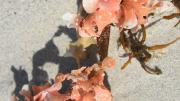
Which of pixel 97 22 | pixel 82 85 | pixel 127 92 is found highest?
pixel 97 22

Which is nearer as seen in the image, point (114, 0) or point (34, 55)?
point (114, 0)

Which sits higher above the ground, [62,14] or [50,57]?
[62,14]

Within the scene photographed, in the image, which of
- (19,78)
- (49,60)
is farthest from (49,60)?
(19,78)

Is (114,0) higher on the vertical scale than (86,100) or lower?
higher

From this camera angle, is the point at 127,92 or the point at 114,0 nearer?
the point at 114,0

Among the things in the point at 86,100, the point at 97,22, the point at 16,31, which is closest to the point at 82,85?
the point at 86,100

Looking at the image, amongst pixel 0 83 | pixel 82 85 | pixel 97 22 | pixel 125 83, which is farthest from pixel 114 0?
pixel 0 83

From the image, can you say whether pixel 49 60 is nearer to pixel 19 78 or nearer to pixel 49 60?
pixel 49 60

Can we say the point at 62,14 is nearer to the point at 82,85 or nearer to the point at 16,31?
the point at 16,31

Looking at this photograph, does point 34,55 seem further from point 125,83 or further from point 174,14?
point 174,14
